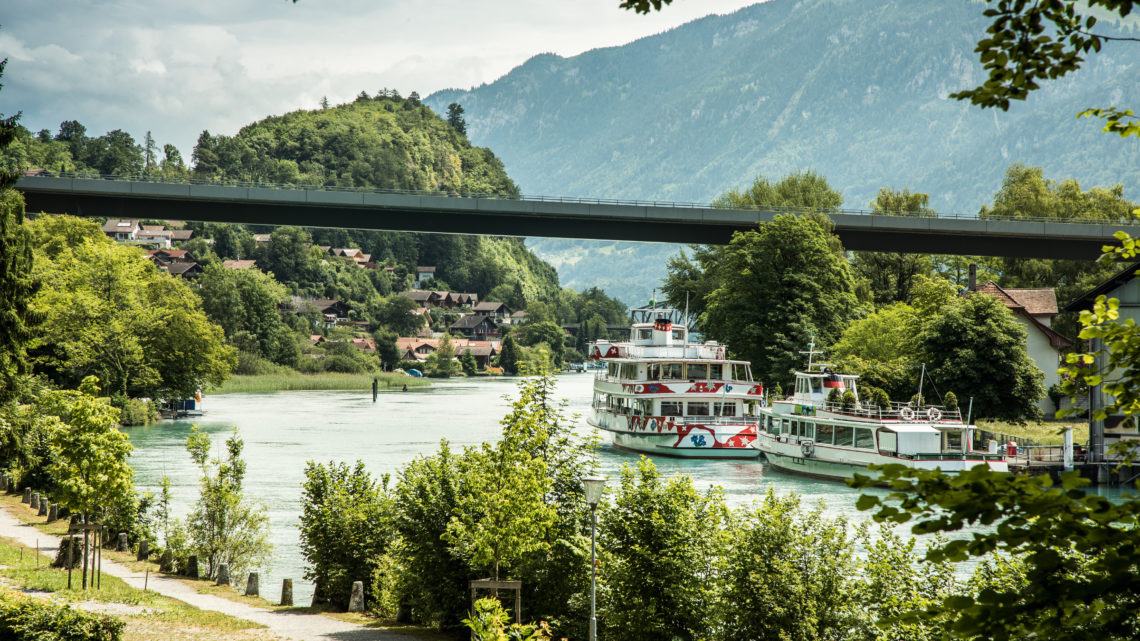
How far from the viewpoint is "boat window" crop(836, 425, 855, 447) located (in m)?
39.6

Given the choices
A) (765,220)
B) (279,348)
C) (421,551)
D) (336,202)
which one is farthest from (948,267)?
(421,551)

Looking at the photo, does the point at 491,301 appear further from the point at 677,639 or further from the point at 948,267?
the point at 677,639

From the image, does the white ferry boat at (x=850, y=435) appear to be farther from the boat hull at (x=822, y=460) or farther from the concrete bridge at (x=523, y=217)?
the concrete bridge at (x=523, y=217)

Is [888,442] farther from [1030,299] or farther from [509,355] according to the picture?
[509,355]

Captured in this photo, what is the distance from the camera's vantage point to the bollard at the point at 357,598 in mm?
19375

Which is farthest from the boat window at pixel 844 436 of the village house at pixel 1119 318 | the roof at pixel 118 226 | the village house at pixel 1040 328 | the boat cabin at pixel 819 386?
the roof at pixel 118 226

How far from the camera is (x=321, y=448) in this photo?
47.1 metres

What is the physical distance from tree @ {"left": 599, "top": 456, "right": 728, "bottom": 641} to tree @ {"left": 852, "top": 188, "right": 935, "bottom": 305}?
200 ft

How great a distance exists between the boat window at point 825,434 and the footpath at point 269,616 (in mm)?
25894

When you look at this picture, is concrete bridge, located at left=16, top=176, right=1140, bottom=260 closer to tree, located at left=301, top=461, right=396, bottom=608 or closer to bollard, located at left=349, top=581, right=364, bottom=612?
tree, located at left=301, top=461, right=396, bottom=608

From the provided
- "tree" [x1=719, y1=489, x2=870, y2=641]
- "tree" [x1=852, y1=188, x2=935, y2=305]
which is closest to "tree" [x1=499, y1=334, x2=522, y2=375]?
"tree" [x1=852, y1=188, x2=935, y2=305]

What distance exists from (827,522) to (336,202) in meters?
60.0

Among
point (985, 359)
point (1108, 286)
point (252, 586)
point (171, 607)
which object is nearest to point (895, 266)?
point (985, 359)

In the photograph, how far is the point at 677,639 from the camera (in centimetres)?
1438
